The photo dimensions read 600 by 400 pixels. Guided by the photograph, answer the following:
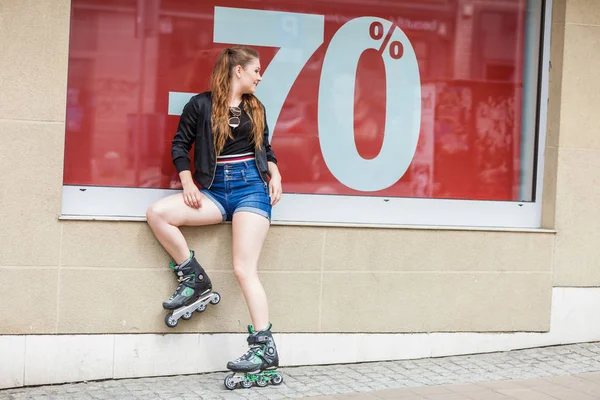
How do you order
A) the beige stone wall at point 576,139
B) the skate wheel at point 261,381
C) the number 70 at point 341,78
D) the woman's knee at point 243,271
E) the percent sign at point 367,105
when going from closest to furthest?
the skate wheel at point 261,381
the woman's knee at point 243,271
the number 70 at point 341,78
the percent sign at point 367,105
the beige stone wall at point 576,139

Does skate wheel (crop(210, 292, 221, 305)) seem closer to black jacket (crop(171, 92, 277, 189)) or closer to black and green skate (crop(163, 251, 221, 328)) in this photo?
black and green skate (crop(163, 251, 221, 328))

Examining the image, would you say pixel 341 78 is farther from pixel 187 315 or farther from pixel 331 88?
pixel 187 315

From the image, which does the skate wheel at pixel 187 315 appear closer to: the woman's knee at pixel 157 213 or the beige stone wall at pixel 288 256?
the beige stone wall at pixel 288 256

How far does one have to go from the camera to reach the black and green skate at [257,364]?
653 centimetres

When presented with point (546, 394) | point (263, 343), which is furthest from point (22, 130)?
point (546, 394)

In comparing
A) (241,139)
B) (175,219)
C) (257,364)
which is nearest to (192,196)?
(175,219)

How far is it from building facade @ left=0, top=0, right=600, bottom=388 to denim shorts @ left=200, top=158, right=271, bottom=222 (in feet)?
0.82

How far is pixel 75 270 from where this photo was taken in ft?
22.1

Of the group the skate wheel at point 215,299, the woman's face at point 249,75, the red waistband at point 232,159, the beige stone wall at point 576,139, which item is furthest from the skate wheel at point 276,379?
the beige stone wall at point 576,139

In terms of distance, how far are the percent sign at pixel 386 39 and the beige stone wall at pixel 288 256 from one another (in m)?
1.25

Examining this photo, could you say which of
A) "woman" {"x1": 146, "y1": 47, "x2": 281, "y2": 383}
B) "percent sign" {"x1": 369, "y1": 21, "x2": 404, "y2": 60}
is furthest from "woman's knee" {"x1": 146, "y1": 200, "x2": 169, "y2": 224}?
"percent sign" {"x1": 369, "y1": 21, "x2": 404, "y2": 60}

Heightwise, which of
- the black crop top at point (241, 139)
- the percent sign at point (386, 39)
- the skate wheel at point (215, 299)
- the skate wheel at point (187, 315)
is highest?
the percent sign at point (386, 39)

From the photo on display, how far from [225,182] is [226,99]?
1.84ft

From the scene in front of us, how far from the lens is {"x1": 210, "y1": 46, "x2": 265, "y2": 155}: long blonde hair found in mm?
6707
